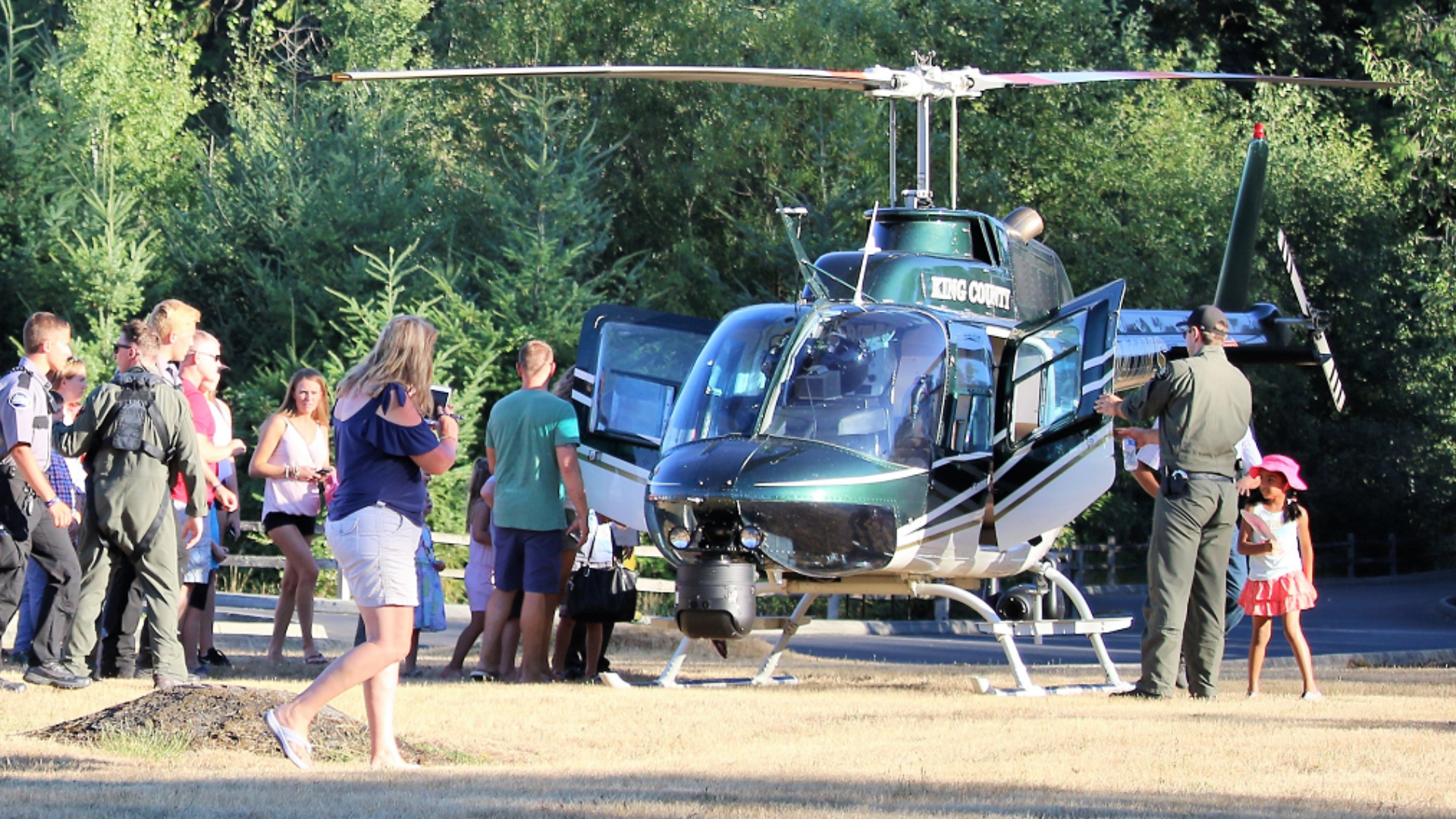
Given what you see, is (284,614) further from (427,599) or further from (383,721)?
(383,721)

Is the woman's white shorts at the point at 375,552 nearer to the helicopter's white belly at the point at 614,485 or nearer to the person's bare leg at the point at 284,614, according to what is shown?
the helicopter's white belly at the point at 614,485

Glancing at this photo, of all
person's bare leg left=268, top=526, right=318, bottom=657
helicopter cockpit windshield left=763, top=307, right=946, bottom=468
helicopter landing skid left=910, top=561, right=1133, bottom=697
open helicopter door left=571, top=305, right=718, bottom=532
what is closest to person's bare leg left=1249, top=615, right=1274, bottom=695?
helicopter landing skid left=910, top=561, right=1133, bottom=697

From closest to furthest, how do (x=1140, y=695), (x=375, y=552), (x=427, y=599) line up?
1. (x=375, y=552)
2. (x=1140, y=695)
3. (x=427, y=599)

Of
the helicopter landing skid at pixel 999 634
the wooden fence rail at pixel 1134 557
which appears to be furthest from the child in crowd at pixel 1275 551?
the wooden fence rail at pixel 1134 557

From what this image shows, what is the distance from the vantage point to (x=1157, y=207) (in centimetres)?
3022

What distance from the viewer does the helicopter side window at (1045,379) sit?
10.5 meters

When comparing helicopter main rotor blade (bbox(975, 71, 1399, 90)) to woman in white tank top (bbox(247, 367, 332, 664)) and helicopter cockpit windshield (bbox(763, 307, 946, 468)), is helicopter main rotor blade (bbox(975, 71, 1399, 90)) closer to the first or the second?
helicopter cockpit windshield (bbox(763, 307, 946, 468))

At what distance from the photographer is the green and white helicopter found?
9.27 m

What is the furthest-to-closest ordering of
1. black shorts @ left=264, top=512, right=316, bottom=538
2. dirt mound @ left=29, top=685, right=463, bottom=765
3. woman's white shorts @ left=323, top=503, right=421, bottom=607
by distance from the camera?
black shorts @ left=264, top=512, right=316, bottom=538, dirt mound @ left=29, top=685, right=463, bottom=765, woman's white shorts @ left=323, top=503, right=421, bottom=607

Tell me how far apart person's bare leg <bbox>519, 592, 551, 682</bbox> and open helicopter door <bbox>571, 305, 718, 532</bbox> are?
0.68 metres

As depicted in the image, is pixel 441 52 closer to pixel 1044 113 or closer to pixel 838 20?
pixel 838 20

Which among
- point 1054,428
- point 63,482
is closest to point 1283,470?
point 1054,428

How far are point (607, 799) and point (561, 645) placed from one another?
5.62 meters

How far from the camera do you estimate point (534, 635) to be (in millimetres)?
10578
